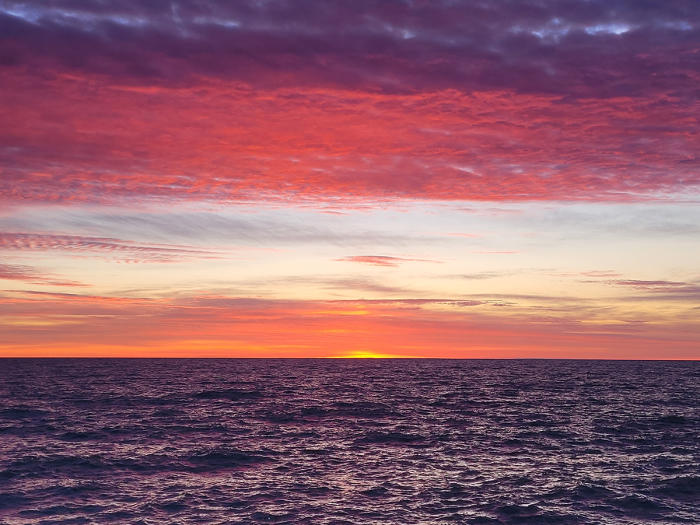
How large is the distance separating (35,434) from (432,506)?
1178 inches

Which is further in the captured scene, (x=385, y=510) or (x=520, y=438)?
(x=520, y=438)

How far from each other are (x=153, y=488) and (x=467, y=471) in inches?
608

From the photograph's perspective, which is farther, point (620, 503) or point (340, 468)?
point (340, 468)

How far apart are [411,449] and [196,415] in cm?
2396

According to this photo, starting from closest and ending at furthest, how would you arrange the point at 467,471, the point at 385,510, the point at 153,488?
1. the point at 385,510
2. the point at 153,488
3. the point at 467,471

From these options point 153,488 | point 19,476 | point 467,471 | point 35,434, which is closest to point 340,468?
point 467,471

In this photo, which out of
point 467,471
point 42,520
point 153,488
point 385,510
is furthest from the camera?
point 467,471

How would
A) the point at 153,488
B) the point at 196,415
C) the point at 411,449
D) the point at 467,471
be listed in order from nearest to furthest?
the point at 153,488
the point at 467,471
the point at 411,449
the point at 196,415

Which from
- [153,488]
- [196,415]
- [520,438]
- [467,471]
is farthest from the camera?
[196,415]

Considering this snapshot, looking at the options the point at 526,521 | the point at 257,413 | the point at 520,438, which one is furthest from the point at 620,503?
the point at 257,413

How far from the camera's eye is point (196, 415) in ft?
173

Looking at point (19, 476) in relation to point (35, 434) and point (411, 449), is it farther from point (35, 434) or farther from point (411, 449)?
point (411, 449)

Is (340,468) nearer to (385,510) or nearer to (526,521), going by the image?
(385,510)

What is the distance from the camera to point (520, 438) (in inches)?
1597
